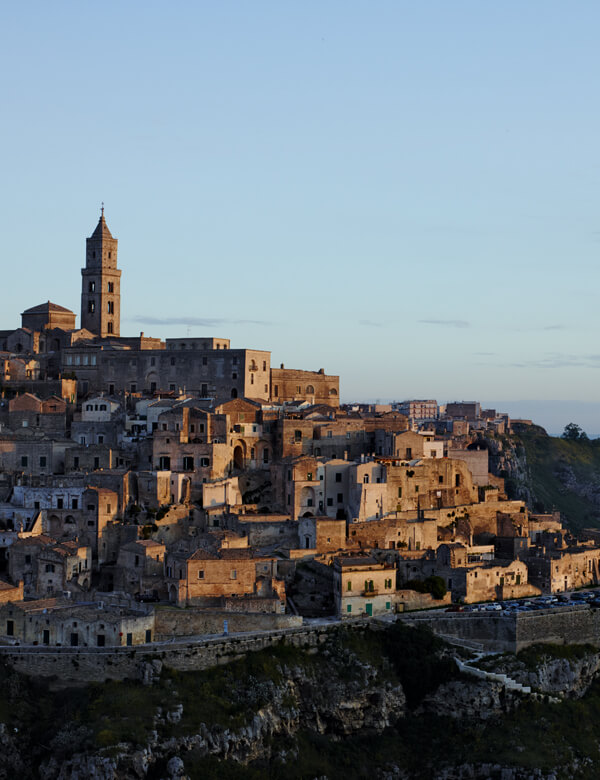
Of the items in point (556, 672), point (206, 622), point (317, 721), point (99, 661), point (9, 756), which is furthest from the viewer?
point (556, 672)

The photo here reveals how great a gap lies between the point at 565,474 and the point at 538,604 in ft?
184

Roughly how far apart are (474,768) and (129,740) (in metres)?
13.8

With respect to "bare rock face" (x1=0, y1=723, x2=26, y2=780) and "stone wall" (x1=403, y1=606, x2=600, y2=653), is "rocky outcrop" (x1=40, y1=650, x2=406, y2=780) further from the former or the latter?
"stone wall" (x1=403, y1=606, x2=600, y2=653)

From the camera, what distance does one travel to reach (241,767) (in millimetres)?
48750

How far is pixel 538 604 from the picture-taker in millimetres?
60938

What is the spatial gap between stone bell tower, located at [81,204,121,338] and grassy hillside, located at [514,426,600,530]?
33.8 m

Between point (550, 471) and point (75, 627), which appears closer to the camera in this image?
point (75, 627)

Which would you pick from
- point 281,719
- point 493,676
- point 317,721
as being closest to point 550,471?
point 493,676

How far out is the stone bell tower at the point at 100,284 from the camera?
8506 cm

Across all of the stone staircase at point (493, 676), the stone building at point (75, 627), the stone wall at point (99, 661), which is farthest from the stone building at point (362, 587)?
the stone building at point (75, 627)

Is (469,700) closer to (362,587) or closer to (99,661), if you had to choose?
(362,587)

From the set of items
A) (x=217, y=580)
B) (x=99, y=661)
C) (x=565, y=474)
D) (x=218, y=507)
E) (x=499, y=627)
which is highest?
(x=565, y=474)

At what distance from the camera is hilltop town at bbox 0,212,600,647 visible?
5550 cm

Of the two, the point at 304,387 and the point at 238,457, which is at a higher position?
the point at 304,387
